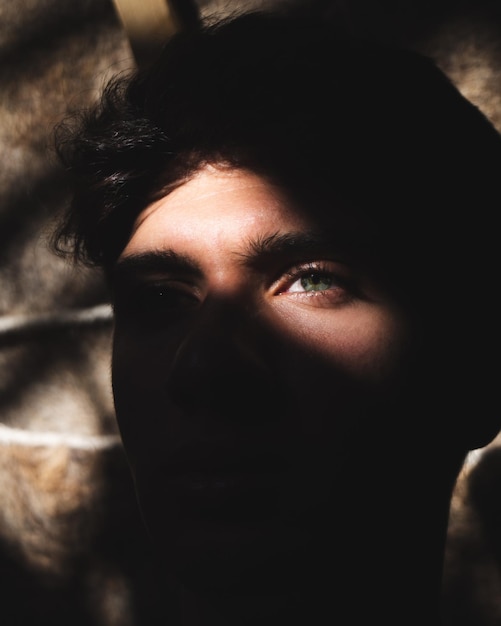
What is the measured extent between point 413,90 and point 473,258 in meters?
0.29

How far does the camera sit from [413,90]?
90cm

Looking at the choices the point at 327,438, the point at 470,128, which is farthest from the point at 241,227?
the point at 470,128

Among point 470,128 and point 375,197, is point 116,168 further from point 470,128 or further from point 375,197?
point 470,128

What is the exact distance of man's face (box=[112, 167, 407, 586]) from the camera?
71 centimetres

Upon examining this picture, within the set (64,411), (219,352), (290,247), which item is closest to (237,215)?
(290,247)

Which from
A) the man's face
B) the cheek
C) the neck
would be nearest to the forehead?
the man's face

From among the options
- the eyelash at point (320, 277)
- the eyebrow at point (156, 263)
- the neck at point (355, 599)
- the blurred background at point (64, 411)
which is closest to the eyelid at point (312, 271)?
the eyelash at point (320, 277)

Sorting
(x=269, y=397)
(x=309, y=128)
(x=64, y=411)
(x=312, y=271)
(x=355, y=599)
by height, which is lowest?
(x=64, y=411)

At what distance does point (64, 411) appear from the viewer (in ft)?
5.12

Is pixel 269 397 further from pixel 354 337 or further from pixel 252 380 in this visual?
pixel 354 337

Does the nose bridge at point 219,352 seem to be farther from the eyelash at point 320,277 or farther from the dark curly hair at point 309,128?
the dark curly hair at point 309,128

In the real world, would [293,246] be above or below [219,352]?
above

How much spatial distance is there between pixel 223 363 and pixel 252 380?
4 cm

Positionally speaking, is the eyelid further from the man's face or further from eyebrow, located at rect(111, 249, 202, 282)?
eyebrow, located at rect(111, 249, 202, 282)
